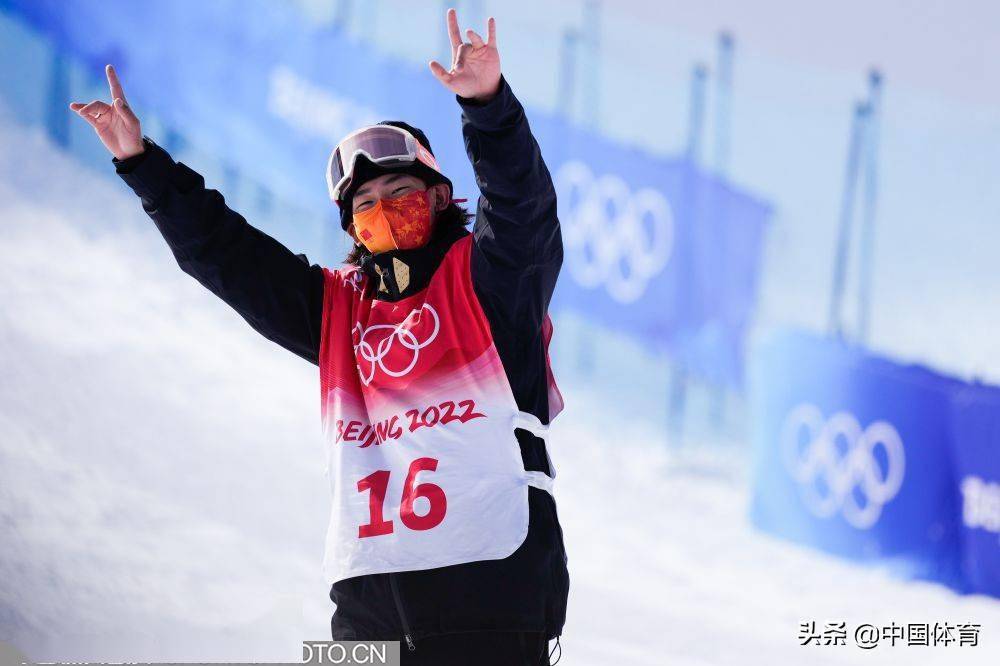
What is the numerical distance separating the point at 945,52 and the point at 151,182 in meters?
3.70

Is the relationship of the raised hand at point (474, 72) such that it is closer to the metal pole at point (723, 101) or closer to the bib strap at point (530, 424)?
the bib strap at point (530, 424)

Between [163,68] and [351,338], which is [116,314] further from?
[351,338]

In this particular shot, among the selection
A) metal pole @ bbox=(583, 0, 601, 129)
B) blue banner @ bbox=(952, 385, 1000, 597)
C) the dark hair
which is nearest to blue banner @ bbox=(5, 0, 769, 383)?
metal pole @ bbox=(583, 0, 601, 129)

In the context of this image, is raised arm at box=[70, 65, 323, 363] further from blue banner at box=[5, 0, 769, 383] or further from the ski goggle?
blue banner at box=[5, 0, 769, 383]

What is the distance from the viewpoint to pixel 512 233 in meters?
1.73

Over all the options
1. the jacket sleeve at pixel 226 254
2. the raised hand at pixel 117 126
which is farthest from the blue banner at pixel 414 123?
the raised hand at pixel 117 126

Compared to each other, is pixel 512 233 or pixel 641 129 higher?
pixel 641 129

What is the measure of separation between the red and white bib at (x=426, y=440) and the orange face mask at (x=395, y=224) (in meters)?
0.08

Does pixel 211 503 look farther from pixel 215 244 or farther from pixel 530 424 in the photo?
pixel 530 424

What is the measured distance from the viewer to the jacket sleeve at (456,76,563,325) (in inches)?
66.9

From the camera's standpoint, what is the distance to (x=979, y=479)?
13.8ft

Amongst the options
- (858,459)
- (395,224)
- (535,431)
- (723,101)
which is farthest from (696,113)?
(535,431)

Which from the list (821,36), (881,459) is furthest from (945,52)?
(881,459)

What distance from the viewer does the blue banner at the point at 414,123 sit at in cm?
505
